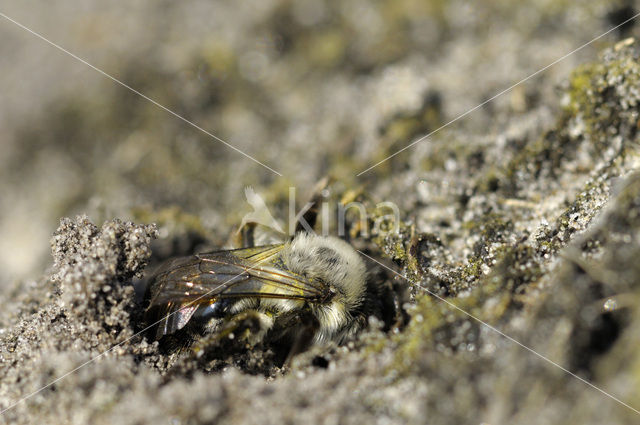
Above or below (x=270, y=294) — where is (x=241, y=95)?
above

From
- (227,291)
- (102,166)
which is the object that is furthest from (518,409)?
(102,166)

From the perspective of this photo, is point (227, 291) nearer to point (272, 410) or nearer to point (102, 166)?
point (272, 410)

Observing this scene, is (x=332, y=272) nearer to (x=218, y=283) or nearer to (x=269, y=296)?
(x=269, y=296)

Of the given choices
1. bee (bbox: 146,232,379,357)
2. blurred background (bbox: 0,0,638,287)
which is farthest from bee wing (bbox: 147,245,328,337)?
blurred background (bbox: 0,0,638,287)

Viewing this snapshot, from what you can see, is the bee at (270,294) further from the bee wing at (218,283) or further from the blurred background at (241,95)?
the blurred background at (241,95)

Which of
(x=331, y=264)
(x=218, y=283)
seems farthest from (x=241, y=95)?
(x=218, y=283)

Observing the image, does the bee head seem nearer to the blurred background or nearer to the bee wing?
the bee wing
